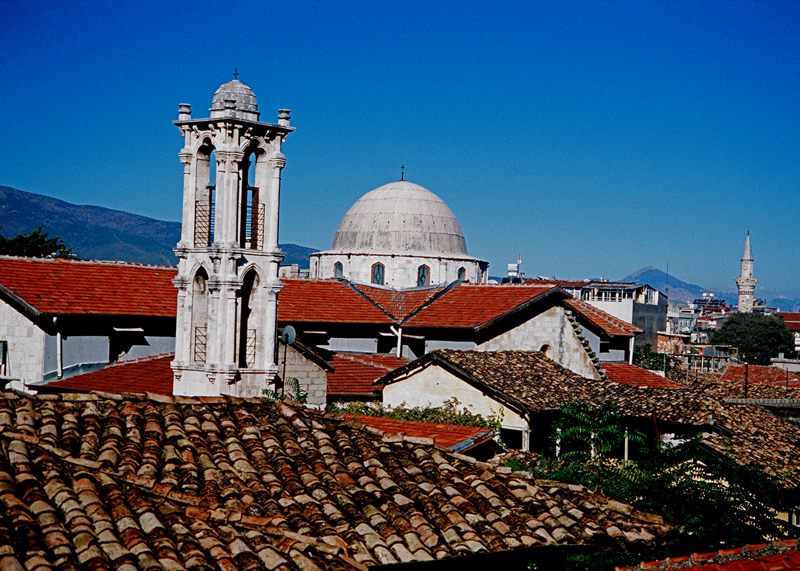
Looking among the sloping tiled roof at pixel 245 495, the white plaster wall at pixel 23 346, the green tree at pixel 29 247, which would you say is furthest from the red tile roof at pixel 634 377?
the green tree at pixel 29 247

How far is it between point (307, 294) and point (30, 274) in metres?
8.90

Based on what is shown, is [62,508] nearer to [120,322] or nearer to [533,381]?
[533,381]

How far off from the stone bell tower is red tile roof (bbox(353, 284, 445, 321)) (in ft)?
32.0

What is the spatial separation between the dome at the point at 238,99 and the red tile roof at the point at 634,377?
572 inches

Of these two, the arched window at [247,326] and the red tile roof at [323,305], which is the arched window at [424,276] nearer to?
the red tile roof at [323,305]

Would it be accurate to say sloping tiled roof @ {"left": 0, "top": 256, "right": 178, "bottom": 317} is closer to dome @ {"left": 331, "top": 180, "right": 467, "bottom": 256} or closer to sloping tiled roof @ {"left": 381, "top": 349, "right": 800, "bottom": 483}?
sloping tiled roof @ {"left": 381, "top": 349, "right": 800, "bottom": 483}

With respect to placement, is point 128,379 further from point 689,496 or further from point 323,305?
point 689,496

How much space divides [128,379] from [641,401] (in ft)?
41.4

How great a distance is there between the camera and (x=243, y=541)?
664 cm

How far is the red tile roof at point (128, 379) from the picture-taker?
20906 millimetres

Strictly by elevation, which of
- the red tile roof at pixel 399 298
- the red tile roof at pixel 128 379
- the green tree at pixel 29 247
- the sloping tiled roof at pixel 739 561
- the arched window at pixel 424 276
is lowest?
the red tile roof at pixel 128 379

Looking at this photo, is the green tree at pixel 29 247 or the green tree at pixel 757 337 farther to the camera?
the green tree at pixel 757 337

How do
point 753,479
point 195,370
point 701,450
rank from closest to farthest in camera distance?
point 753,479
point 701,450
point 195,370

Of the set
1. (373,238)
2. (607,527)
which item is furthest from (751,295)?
(607,527)
